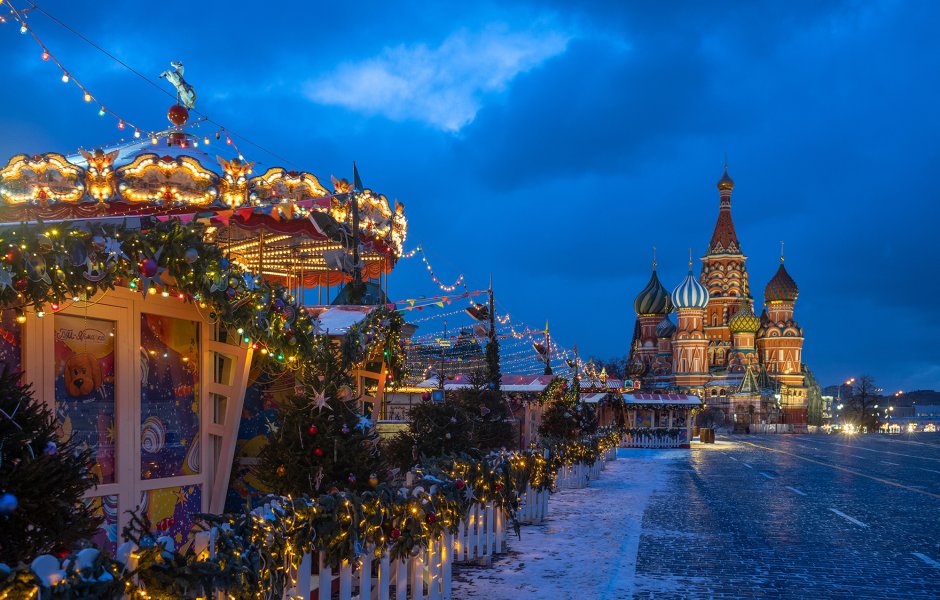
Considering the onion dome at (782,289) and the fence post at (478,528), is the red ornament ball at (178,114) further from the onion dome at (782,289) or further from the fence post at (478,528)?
the onion dome at (782,289)

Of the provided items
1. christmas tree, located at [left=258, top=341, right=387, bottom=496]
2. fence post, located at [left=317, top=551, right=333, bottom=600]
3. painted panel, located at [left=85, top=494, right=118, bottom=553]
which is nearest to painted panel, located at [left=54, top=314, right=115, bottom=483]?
painted panel, located at [left=85, top=494, right=118, bottom=553]

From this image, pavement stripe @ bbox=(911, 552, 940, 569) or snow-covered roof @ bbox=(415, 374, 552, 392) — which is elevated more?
snow-covered roof @ bbox=(415, 374, 552, 392)

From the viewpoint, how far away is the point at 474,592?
817cm

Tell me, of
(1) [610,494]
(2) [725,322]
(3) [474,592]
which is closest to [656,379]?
(2) [725,322]

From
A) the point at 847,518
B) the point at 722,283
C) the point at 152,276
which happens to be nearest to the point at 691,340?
the point at 722,283

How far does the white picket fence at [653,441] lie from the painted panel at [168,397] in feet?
136

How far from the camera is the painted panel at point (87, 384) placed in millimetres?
6734

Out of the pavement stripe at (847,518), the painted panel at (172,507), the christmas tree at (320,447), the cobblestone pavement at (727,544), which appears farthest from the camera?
the pavement stripe at (847,518)

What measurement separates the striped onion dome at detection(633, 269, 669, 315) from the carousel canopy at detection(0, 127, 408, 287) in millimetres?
83824

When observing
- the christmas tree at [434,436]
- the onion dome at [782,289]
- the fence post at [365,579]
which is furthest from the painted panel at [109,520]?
the onion dome at [782,289]

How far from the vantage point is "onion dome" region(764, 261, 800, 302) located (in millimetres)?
95812

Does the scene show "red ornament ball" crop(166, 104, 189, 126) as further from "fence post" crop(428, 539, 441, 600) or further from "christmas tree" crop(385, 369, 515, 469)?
"fence post" crop(428, 539, 441, 600)

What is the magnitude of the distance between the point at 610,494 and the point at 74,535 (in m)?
15.0

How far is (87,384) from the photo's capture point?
22.8 feet
